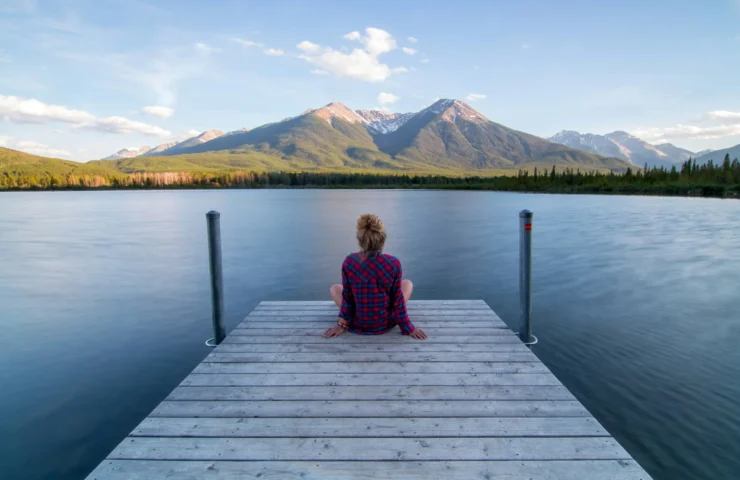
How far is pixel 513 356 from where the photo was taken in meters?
5.45

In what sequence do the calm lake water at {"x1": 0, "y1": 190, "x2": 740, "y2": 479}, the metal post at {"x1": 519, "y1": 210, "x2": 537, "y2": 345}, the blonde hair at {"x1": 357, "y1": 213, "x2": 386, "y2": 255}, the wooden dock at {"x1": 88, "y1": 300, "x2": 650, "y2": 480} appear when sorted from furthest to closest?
the metal post at {"x1": 519, "y1": 210, "x2": 537, "y2": 345}, the calm lake water at {"x1": 0, "y1": 190, "x2": 740, "y2": 479}, the blonde hair at {"x1": 357, "y1": 213, "x2": 386, "y2": 255}, the wooden dock at {"x1": 88, "y1": 300, "x2": 650, "y2": 480}

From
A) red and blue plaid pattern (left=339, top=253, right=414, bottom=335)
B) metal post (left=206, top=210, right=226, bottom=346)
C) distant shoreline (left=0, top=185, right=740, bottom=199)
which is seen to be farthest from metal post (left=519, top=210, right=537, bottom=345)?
distant shoreline (left=0, top=185, right=740, bottom=199)

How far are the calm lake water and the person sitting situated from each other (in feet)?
10.5

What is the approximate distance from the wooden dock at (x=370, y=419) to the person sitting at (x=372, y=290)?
21cm

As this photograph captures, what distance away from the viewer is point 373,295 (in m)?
5.71

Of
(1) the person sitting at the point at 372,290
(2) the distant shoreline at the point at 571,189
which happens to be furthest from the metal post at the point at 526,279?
(2) the distant shoreline at the point at 571,189

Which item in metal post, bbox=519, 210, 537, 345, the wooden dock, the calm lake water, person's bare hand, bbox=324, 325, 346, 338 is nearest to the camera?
the wooden dock

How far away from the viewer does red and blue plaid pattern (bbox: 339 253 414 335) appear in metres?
5.57

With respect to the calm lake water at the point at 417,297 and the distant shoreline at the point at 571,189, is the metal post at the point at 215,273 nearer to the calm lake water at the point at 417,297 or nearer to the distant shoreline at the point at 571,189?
the calm lake water at the point at 417,297

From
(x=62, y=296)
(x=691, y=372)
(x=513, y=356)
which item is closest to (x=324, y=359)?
(x=513, y=356)

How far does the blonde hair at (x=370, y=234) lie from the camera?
18.2 ft

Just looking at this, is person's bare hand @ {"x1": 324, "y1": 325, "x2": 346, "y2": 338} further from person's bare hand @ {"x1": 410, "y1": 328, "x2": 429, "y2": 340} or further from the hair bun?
the hair bun

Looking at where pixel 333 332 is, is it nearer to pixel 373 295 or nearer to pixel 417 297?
pixel 373 295

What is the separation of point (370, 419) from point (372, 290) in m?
1.95
